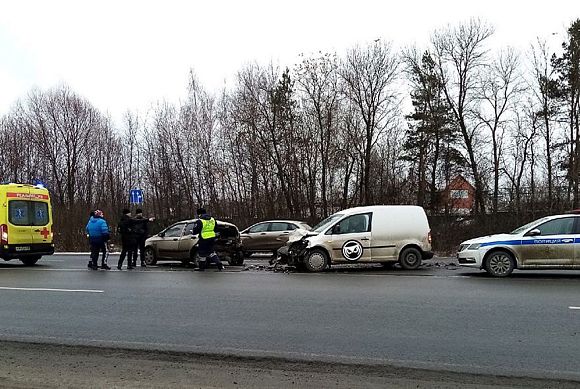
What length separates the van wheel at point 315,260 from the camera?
1534cm

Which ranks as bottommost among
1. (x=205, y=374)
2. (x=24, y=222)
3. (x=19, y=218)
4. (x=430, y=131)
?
(x=205, y=374)

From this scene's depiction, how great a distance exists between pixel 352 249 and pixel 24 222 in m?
10.8

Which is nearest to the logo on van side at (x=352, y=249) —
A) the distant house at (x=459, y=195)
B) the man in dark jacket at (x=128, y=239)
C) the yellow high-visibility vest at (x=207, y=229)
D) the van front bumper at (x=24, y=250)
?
the yellow high-visibility vest at (x=207, y=229)

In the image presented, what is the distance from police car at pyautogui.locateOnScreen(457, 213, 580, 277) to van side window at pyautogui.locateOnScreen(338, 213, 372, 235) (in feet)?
9.56

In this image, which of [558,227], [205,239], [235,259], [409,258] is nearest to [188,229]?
[235,259]

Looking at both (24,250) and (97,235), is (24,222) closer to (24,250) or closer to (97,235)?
(24,250)

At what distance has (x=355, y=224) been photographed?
15.5 meters

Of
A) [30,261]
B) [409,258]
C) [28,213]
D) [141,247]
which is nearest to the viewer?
[409,258]

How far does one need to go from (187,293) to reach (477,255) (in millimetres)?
7132

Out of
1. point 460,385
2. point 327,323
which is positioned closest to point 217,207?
point 327,323

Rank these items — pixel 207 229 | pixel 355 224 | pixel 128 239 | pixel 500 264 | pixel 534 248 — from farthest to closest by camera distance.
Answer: pixel 128 239 → pixel 207 229 → pixel 355 224 → pixel 500 264 → pixel 534 248

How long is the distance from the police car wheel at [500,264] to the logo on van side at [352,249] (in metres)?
3.33

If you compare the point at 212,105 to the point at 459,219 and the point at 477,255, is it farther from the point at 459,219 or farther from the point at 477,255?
the point at 477,255

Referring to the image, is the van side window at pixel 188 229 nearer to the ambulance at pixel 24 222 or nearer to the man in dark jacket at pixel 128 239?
the man in dark jacket at pixel 128 239
